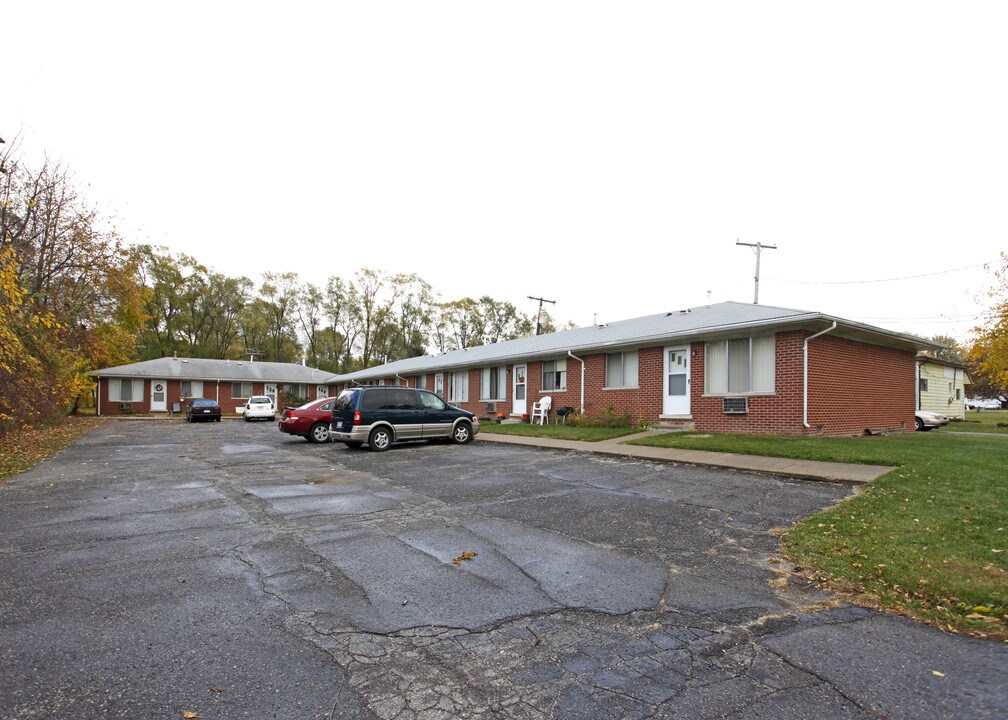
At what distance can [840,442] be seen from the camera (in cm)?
1276

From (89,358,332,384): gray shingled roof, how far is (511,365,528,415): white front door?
30278 millimetres

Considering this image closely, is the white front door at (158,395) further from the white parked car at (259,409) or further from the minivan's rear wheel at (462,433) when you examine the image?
the minivan's rear wheel at (462,433)

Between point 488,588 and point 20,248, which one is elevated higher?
point 20,248

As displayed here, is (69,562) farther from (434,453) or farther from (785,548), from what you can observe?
(434,453)

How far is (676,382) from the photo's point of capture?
17156mm

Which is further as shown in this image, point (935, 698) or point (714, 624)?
point (714, 624)

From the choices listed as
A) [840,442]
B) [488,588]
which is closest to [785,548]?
[488,588]

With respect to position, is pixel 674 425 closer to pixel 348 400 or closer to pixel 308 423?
pixel 348 400

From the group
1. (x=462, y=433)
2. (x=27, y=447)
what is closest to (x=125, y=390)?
(x=27, y=447)

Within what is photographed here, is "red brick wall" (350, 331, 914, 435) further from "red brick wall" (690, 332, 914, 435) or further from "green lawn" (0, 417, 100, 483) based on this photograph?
"green lawn" (0, 417, 100, 483)

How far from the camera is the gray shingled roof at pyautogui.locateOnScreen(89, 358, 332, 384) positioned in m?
42.0

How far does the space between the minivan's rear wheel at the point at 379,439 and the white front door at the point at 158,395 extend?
36.7 meters

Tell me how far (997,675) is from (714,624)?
1442 mm

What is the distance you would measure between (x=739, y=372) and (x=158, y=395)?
1713 inches
